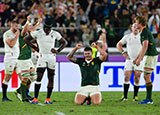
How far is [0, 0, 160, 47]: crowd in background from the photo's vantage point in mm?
18766

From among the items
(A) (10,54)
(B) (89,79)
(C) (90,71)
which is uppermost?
(A) (10,54)

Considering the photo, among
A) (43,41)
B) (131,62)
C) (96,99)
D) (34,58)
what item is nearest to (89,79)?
(96,99)

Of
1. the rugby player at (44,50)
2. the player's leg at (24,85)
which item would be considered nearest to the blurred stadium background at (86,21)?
the player's leg at (24,85)

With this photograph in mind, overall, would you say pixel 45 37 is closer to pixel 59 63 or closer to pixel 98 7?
pixel 59 63

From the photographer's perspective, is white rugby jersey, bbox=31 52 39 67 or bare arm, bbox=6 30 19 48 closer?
bare arm, bbox=6 30 19 48

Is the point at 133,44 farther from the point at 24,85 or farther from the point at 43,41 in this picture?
the point at 24,85

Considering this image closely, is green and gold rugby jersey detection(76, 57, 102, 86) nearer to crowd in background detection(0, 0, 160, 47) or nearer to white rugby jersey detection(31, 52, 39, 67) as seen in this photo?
white rugby jersey detection(31, 52, 39, 67)

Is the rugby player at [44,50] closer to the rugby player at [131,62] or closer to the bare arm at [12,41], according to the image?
the bare arm at [12,41]

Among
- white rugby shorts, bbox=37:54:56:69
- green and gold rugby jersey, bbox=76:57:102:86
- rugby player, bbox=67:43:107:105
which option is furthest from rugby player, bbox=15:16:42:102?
green and gold rugby jersey, bbox=76:57:102:86

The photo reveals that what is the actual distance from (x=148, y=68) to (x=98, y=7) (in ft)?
28.1

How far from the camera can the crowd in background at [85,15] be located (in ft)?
61.6

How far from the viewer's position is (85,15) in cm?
2058

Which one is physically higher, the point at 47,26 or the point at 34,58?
the point at 47,26

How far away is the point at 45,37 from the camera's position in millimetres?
12617
